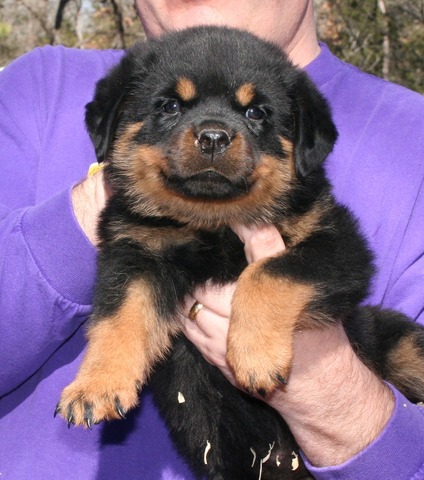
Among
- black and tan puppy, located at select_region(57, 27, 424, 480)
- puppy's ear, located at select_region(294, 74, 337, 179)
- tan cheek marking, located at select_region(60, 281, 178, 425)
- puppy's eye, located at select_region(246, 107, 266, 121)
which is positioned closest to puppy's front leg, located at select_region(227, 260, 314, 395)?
black and tan puppy, located at select_region(57, 27, 424, 480)

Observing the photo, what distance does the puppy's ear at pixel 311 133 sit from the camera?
2.55 m

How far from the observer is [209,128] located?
2434 millimetres

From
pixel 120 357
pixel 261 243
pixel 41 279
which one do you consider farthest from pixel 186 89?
pixel 120 357

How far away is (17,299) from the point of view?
258 cm

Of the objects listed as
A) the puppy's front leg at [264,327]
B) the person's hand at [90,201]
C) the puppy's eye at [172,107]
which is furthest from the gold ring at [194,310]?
the puppy's eye at [172,107]

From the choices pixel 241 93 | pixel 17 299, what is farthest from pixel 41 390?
pixel 241 93

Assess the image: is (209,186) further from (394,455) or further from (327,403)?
(394,455)

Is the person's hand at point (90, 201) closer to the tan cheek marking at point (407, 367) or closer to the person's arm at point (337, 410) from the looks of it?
the person's arm at point (337, 410)

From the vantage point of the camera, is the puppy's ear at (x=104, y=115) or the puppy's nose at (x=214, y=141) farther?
the puppy's ear at (x=104, y=115)

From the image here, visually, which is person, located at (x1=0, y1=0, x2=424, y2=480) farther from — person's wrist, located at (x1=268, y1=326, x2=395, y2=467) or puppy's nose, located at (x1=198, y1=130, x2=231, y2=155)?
puppy's nose, located at (x1=198, y1=130, x2=231, y2=155)

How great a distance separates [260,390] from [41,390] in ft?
2.80

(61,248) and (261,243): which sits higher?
(261,243)

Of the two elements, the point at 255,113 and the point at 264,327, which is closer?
the point at 264,327

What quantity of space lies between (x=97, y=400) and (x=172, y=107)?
103 cm
